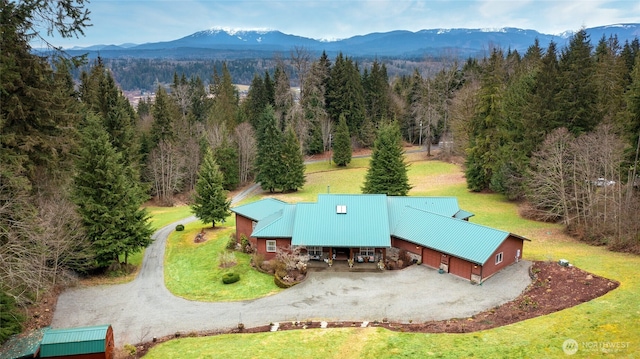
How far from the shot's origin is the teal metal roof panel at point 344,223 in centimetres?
3164

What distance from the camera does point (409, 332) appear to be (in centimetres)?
2211

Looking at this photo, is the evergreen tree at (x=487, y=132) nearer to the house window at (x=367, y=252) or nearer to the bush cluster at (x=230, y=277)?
the house window at (x=367, y=252)

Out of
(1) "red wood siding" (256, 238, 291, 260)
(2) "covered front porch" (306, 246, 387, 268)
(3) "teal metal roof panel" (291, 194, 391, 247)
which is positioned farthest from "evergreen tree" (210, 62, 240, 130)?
(2) "covered front porch" (306, 246, 387, 268)

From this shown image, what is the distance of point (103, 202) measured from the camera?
3036cm

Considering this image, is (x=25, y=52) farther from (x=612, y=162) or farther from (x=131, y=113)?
(x=131, y=113)

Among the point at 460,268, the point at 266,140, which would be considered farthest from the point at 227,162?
the point at 460,268

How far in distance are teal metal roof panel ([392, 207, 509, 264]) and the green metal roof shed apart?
2083 centimetres

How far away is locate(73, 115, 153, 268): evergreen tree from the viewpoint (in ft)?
98.2

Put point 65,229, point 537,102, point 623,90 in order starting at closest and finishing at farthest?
point 65,229
point 537,102
point 623,90

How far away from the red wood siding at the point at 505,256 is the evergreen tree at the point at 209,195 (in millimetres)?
24618

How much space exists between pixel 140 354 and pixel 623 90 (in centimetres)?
5843

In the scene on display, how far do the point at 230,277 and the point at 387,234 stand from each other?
461 inches

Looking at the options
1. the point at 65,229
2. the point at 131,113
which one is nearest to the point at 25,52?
the point at 65,229

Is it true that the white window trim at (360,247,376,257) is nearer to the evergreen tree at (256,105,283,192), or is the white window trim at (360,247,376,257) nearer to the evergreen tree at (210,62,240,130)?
the evergreen tree at (256,105,283,192)
